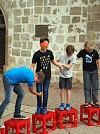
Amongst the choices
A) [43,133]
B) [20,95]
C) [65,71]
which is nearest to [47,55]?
[65,71]

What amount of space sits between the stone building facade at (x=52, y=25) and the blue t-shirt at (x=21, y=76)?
5.68 metres

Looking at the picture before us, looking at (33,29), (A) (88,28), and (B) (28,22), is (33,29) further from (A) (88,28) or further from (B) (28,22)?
(A) (88,28)

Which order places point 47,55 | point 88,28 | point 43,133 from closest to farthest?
1. point 43,133
2. point 47,55
3. point 88,28

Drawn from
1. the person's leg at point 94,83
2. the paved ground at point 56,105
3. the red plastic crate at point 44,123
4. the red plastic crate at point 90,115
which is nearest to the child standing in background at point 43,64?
the red plastic crate at point 44,123

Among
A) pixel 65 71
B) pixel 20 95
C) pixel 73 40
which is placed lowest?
pixel 20 95

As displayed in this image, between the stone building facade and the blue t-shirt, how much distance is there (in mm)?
5676

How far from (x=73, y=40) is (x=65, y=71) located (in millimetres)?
4761

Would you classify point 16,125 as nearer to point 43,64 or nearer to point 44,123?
point 44,123

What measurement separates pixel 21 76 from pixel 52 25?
5973 mm

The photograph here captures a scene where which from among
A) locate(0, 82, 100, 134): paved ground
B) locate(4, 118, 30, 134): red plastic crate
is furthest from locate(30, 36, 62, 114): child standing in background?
locate(0, 82, 100, 134): paved ground

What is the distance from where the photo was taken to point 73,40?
34.6 ft

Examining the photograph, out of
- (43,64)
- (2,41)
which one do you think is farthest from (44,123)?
(2,41)

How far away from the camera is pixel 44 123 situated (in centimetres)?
516

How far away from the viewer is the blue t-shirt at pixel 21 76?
4.85 meters
